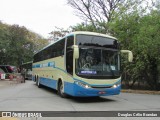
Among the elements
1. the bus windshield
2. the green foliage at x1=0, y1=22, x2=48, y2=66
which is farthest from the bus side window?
the green foliage at x1=0, y1=22, x2=48, y2=66

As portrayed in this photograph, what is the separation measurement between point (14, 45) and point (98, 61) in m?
47.2

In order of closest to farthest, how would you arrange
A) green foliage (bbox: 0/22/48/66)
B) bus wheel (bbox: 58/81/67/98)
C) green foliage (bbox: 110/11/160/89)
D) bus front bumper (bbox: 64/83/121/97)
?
bus front bumper (bbox: 64/83/121/97)
bus wheel (bbox: 58/81/67/98)
green foliage (bbox: 110/11/160/89)
green foliage (bbox: 0/22/48/66)

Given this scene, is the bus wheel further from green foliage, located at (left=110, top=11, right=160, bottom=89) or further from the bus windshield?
green foliage, located at (left=110, top=11, right=160, bottom=89)

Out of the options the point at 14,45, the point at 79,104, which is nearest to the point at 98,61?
the point at 79,104

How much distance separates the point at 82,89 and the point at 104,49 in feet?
7.75

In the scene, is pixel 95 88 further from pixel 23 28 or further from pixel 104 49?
pixel 23 28

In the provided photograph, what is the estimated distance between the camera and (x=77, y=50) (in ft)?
42.1

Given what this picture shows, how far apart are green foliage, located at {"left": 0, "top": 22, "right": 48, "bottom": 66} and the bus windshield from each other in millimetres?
38643

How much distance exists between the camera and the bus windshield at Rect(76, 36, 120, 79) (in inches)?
538

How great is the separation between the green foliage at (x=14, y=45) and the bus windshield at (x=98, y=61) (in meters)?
38.6

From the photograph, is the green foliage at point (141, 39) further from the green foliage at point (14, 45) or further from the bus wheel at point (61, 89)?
the green foliage at point (14, 45)

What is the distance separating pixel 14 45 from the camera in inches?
2307

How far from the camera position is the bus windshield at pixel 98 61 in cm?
1366

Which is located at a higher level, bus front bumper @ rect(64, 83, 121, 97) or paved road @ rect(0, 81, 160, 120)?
bus front bumper @ rect(64, 83, 121, 97)
